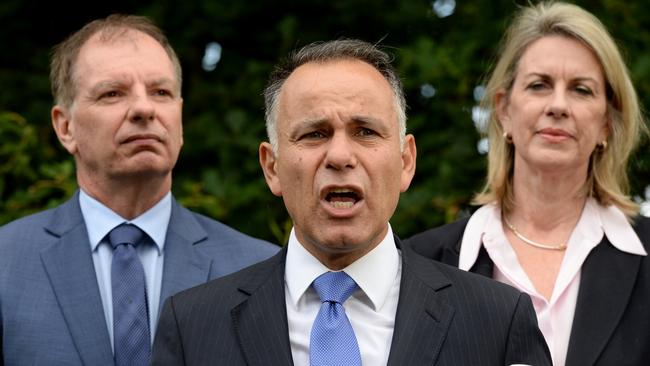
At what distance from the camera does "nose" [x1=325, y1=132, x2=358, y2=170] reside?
310cm

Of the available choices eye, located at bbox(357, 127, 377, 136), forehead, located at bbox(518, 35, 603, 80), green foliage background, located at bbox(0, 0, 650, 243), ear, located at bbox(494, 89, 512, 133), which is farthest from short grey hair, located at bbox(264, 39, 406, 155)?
green foliage background, located at bbox(0, 0, 650, 243)

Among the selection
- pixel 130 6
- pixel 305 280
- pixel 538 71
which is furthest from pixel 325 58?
pixel 130 6

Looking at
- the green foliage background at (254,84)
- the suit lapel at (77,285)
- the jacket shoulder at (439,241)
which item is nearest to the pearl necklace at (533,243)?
the jacket shoulder at (439,241)

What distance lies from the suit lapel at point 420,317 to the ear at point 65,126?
1.50 meters

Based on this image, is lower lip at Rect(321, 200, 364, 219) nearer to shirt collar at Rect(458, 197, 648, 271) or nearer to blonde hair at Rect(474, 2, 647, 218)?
shirt collar at Rect(458, 197, 648, 271)

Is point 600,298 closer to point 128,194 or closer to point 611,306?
point 611,306

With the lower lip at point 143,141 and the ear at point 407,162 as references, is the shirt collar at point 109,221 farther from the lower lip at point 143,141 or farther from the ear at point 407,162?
the ear at point 407,162

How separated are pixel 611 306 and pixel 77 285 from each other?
5.70ft

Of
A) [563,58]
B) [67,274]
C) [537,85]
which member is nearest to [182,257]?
[67,274]

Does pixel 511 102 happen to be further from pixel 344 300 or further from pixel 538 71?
pixel 344 300

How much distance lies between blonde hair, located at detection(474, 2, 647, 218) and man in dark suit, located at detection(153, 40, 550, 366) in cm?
133

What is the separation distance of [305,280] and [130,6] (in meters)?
3.82

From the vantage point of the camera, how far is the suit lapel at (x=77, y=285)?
374cm

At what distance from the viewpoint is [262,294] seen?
3223 millimetres
